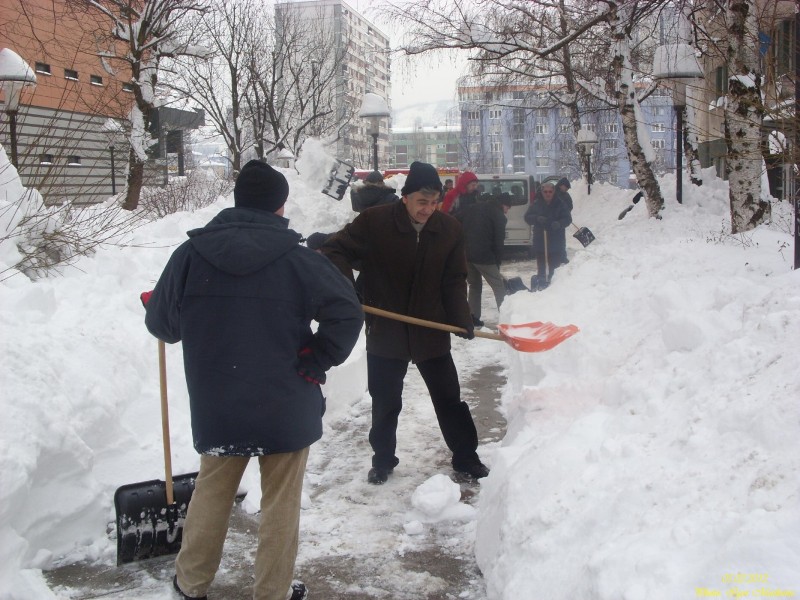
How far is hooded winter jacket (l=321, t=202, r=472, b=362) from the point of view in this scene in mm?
4383

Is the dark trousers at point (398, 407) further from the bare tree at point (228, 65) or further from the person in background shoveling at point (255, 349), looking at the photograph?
the bare tree at point (228, 65)

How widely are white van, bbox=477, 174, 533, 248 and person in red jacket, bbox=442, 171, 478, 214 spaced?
7255mm

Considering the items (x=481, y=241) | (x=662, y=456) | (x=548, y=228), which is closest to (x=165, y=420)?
(x=662, y=456)

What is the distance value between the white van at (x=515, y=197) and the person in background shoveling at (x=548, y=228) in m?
5.10

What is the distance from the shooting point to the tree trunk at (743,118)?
779 centimetres

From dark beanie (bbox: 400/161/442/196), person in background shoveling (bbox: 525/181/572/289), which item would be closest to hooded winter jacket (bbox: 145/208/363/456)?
dark beanie (bbox: 400/161/442/196)

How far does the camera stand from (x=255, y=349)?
8.84 feet

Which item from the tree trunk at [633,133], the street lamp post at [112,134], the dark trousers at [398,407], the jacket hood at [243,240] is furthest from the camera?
the tree trunk at [633,133]

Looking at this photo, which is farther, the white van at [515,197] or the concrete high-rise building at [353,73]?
the concrete high-rise building at [353,73]

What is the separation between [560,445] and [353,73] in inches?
2770

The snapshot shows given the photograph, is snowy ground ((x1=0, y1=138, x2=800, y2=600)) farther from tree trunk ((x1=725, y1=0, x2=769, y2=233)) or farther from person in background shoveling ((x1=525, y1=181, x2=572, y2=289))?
person in background shoveling ((x1=525, y1=181, x2=572, y2=289))

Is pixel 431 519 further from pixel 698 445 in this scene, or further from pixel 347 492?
pixel 698 445

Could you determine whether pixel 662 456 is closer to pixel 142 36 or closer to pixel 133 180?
pixel 133 180

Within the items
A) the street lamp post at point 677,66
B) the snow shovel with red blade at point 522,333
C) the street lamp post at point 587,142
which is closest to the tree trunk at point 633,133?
the street lamp post at point 677,66
